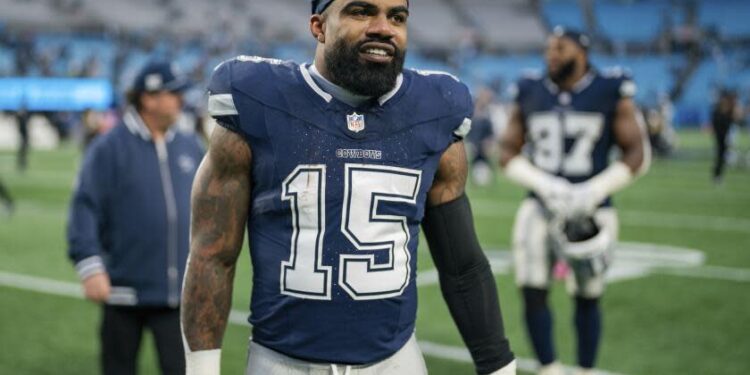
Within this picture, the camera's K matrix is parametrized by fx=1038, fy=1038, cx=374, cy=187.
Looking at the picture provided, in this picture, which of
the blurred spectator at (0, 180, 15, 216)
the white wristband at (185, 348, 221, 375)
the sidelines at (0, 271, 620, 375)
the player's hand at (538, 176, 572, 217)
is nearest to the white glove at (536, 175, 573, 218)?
the player's hand at (538, 176, 572, 217)

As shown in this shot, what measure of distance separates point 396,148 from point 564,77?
3500mm

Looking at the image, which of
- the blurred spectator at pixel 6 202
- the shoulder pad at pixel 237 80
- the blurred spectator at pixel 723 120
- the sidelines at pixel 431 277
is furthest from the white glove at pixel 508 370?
the blurred spectator at pixel 723 120

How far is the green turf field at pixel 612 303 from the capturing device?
21.7ft

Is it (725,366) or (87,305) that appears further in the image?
(87,305)

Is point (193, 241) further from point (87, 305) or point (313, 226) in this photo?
point (87, 305)

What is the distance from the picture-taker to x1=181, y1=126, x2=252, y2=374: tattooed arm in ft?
8.93

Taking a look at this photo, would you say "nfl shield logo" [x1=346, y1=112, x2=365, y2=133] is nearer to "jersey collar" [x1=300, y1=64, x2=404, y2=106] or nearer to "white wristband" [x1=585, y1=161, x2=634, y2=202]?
"jersey collar" [x1=300, y1=64, x2=404, y2=106]

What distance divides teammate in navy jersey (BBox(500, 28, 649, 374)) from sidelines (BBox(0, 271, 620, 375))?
0.58 meters

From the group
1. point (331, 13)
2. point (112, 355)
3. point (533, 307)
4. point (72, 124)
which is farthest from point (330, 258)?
point (72, 124)

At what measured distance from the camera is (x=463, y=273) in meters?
2.96

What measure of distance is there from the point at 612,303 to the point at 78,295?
4.48 m

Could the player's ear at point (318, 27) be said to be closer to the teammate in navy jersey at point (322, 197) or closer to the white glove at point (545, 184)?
the teammate in navy jersey at point (322, 197)

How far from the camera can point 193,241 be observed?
2.77 m

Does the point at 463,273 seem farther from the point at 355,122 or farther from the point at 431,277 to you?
the point at 431,277
